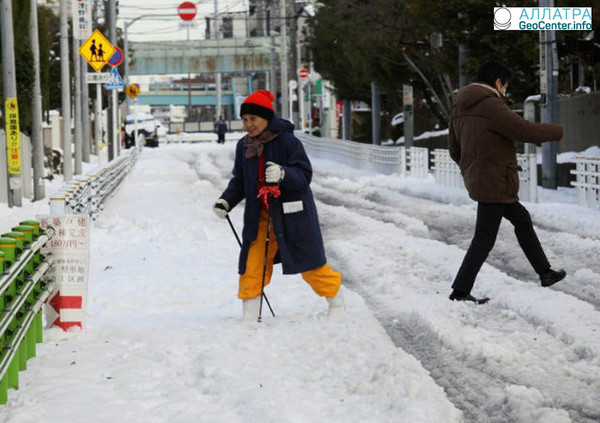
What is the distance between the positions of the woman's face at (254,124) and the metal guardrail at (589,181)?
11.4 metres

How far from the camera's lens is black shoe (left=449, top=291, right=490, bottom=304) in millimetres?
8883

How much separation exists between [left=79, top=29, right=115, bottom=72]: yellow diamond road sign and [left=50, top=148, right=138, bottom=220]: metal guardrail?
7.13 feet

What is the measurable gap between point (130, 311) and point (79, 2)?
67.8ft

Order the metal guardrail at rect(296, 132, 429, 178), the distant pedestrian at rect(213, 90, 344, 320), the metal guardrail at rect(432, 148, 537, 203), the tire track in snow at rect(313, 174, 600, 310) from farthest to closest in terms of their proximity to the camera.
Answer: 1. the metal guardrail at rect(296, 132, 429, 178)
2. the metal guardrail at rect(432, 148, 537, 203)
3. the tire track in snow at rect(313, 174, 600, 310)
4. the distant pedestrian at rect(213, 90, 344, 320)

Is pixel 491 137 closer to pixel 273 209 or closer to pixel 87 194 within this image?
pixel 273 209

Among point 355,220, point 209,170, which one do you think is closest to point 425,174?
point 209,170

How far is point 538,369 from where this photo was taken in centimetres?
648

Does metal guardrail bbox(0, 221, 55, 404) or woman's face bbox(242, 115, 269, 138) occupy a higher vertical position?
woman's face bbox(242, 115, 269, 138)

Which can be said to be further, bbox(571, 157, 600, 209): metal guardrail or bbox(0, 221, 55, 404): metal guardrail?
bbox(571, 157, 600, 209): metal guardrail

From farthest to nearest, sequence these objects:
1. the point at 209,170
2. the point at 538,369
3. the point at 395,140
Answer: the point at 395,140 → the point at 209,170 → the point at 538,369

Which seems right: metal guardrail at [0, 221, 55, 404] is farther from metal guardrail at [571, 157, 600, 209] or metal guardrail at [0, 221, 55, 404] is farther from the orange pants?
metal guardrail at [571, 157, 600, 209]

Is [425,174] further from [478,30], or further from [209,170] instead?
[209,170]

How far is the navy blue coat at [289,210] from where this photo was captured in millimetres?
7906

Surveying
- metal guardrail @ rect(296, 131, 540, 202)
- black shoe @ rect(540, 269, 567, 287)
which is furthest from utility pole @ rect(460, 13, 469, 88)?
black shoe @ rect(540, 269, 567, 287)
